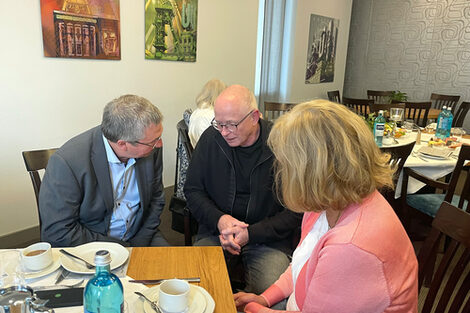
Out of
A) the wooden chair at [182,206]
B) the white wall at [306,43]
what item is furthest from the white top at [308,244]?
the white wall at [306,43]

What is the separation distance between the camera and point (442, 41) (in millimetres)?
5578

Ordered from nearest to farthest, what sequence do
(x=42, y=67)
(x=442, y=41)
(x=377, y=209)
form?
(x=377, y=209), (x=42, y=67), (x=442, y=41)

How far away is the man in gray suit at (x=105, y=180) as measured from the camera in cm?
141

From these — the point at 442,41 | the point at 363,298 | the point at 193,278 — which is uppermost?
the point at 442,41

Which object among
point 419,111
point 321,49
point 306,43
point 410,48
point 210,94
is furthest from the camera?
point 410,48

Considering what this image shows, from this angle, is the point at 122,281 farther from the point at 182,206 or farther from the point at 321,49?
the point at 321,49

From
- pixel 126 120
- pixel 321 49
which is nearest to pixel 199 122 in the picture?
pixel 126 120

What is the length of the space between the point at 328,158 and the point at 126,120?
35.5 inches

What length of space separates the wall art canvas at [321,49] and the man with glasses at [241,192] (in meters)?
4.03

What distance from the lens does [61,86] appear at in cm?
266

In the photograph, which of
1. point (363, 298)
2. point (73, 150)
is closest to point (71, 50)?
point (73, 150)

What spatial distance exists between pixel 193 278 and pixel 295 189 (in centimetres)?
44

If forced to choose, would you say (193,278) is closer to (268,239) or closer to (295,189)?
(295,189)

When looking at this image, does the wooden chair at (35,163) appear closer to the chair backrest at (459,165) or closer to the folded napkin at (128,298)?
the folded napkin at (128,298)
